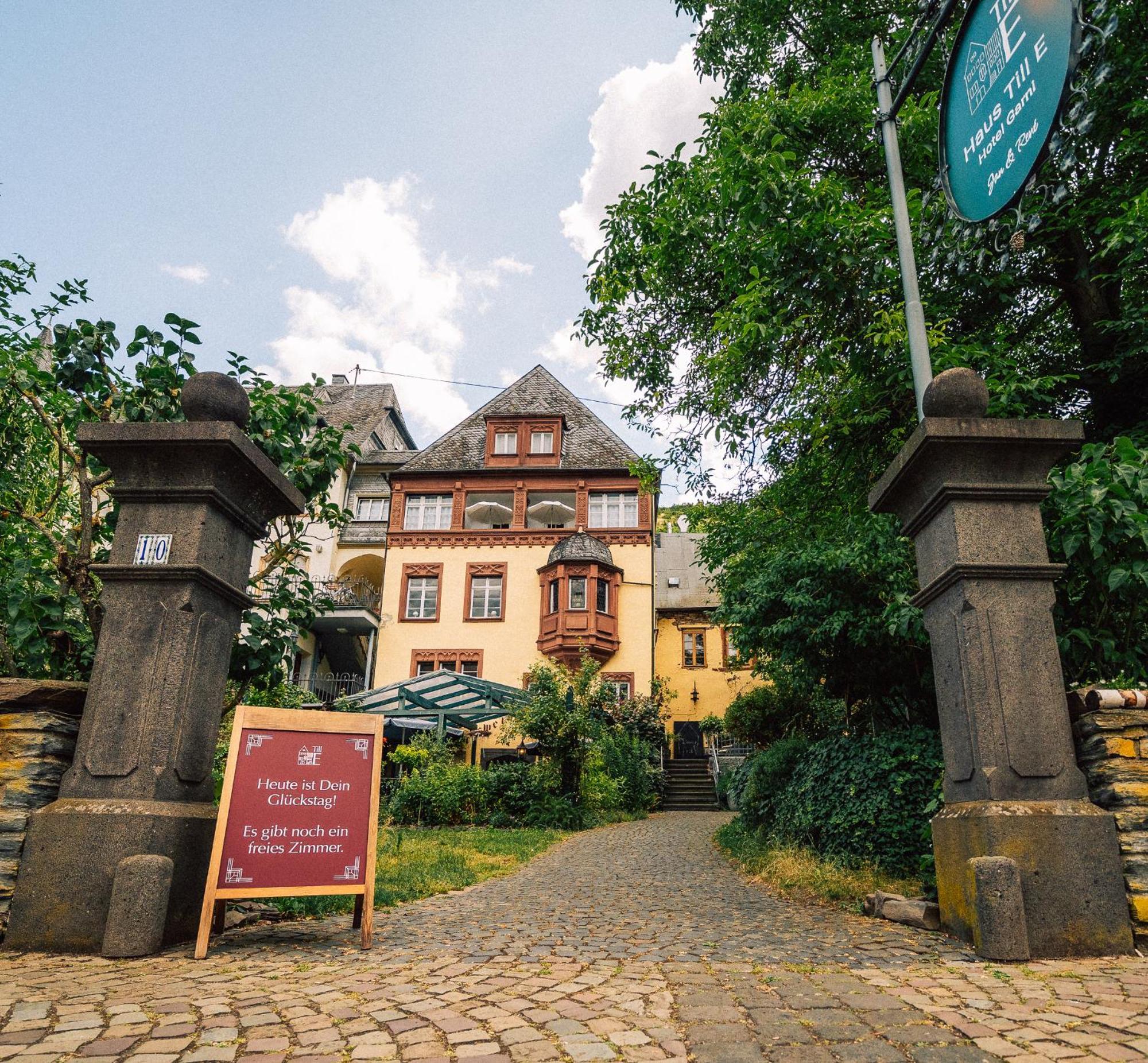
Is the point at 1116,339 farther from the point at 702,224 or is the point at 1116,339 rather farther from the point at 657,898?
the point at 657,898

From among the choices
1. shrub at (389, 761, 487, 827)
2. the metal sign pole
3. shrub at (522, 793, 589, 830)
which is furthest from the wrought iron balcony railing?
the metal sign pole

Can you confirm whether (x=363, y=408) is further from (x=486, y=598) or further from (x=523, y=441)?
(x=486, y=598)

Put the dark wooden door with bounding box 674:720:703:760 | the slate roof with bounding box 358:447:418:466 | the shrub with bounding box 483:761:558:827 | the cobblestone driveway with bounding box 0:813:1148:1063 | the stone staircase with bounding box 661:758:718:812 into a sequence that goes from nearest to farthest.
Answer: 1. the cobblestone driveway with bounding box 0:813:1148:1063
2. the shrub with bounding box 483:761:558:827
3. the stone staircase with bounding box 661:758:718:812
4. the dark wooden door with bounding box 674:720:703:760
5. the slate roof with bounding box 358:447:418:466

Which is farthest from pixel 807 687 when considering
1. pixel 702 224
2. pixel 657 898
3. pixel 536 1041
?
pixel 536 1041

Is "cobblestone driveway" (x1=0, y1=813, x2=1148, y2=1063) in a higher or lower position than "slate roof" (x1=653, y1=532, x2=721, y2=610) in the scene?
lower

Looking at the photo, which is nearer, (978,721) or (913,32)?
(978,721)

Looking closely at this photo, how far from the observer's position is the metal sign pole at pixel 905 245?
211 inches

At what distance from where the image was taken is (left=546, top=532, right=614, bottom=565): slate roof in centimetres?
2588

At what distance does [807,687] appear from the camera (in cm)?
970

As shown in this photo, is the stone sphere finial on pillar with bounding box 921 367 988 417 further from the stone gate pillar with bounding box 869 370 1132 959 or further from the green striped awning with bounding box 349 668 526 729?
the green striped awning with bounding box 349 668 526 729

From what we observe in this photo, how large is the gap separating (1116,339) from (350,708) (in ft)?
48.0

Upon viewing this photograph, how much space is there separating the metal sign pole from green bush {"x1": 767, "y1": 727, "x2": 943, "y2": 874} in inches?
118

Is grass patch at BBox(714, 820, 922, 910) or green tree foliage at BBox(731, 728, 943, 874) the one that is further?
green tree foliage at BBox(731, 728, 943, 874)

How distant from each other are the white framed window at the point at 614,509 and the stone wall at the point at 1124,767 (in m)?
23.2
